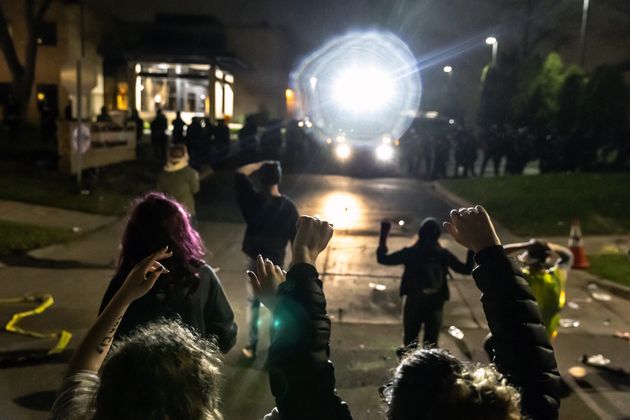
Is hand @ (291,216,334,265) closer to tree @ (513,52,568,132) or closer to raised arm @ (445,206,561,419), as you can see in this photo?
raised arm @ (445,206,561,419)

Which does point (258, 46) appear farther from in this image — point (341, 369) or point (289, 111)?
point (341, 369)

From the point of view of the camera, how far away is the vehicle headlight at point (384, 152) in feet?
82.4

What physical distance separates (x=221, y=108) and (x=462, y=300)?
39.2 meters

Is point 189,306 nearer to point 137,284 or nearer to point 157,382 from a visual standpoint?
point 137,284

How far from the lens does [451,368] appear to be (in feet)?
5.27

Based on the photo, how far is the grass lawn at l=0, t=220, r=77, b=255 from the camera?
9.87 meters

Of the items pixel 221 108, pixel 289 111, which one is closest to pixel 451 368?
pixel 221 108

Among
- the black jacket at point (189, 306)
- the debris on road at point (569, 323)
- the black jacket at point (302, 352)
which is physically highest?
the black jacket at point (302, 352)

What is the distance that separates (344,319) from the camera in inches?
286

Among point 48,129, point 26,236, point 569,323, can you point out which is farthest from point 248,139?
point 569,323

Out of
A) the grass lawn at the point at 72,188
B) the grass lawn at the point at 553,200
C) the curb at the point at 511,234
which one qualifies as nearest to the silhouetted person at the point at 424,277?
the curb at the point at 511,234

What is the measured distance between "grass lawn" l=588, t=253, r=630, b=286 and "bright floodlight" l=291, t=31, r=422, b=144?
17397mm

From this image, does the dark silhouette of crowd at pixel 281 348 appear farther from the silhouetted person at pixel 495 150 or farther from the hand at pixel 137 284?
the silhouetted person at pixel 495 150

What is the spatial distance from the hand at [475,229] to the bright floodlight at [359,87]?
2546cm
